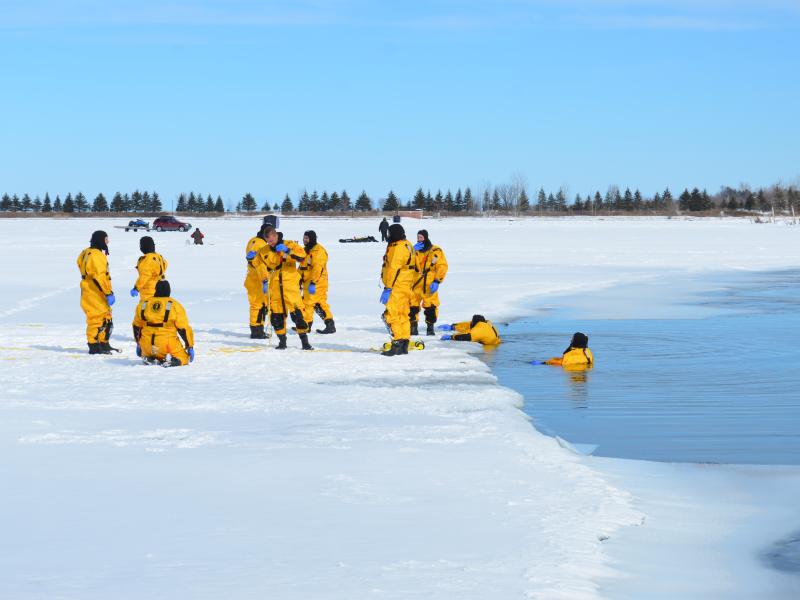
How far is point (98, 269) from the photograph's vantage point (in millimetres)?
12609

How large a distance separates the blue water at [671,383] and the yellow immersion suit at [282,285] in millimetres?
2425

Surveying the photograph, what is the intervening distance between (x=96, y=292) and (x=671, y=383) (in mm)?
6455

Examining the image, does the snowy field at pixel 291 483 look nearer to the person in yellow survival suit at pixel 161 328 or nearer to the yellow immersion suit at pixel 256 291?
the person in yellow survival suit at pixel 161 328

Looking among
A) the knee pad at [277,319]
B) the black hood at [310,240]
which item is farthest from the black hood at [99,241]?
the black hood at [310,240]

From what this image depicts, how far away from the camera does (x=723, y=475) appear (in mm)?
7055

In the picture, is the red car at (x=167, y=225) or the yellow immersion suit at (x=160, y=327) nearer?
the yellow immersion suit at (x=160, y=327)

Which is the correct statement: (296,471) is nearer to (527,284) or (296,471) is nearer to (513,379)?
(513,379)

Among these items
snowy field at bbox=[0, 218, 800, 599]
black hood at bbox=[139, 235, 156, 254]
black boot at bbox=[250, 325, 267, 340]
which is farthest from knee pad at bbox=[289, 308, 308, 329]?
black hood at bbox=[139, 235, 156, 254]

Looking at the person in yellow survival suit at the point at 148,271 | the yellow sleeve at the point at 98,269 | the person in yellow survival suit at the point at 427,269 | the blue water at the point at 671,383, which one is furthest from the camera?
the person in yellow survival suit at the point at 427,269

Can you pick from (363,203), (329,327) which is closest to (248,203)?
(363,203)

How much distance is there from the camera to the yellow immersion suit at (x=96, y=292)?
12.6 m

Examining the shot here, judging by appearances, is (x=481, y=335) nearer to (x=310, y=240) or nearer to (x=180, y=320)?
(x=310, y=240)

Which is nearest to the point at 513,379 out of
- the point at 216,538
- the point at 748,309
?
the point at 216,538

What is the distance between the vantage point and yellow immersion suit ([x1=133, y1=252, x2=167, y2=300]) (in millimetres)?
12836
